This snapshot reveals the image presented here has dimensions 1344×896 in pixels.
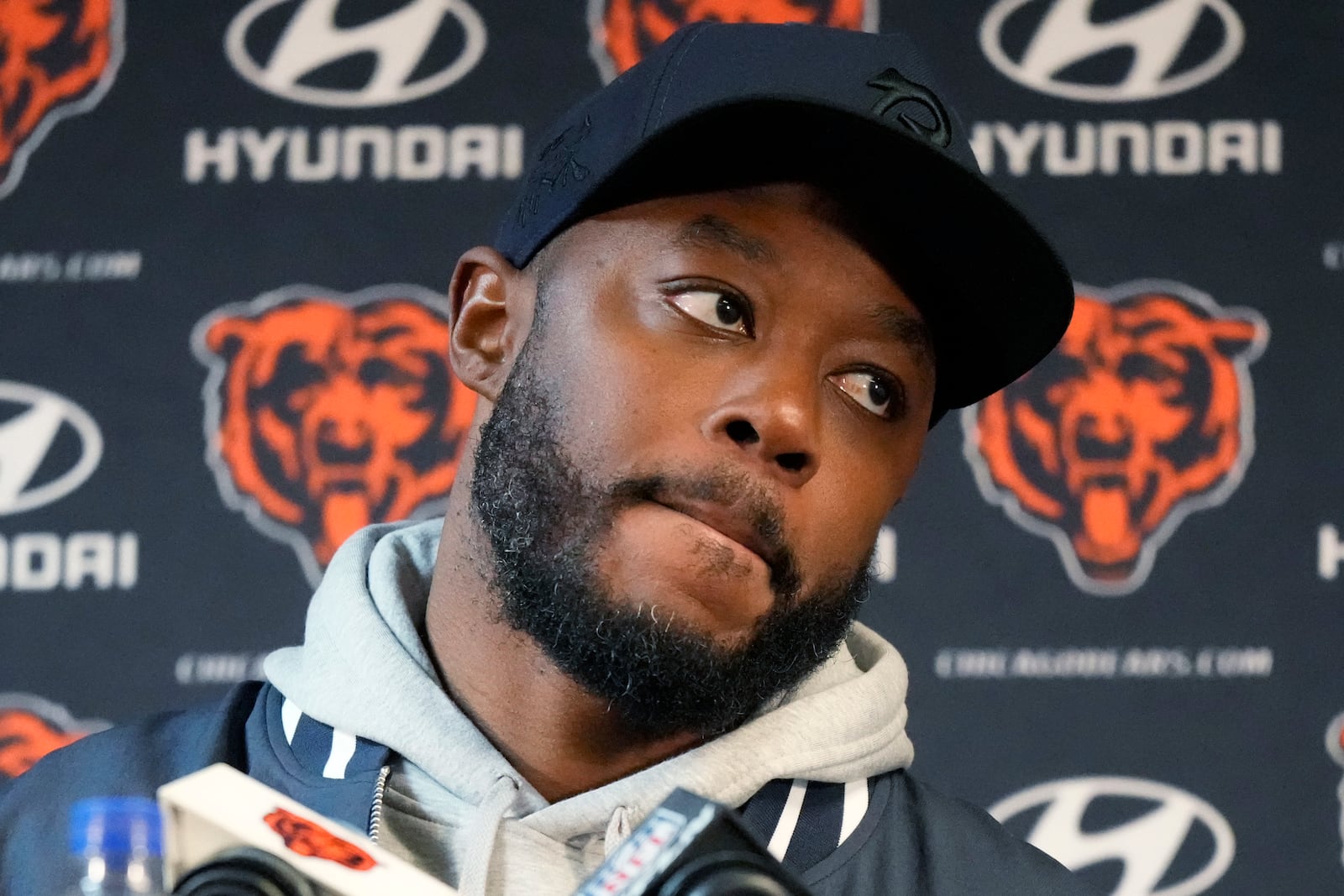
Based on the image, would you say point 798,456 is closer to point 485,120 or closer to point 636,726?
point 636,726

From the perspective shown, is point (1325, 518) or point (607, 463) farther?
point (1325, 518)

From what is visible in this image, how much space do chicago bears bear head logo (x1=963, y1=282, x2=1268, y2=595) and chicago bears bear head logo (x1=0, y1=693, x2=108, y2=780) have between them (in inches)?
35.7

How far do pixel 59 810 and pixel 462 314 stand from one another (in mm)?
406

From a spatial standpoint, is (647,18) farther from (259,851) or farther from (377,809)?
(259,851)

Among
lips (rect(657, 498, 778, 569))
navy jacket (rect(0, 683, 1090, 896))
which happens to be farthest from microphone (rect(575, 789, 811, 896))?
navy jacket (rect(0, 683, 1090, 896))

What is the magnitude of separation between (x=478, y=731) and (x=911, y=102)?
1.51ft

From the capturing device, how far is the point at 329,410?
1.70m

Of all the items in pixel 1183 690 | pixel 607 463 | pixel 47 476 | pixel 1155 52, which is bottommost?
pixel 1183 690

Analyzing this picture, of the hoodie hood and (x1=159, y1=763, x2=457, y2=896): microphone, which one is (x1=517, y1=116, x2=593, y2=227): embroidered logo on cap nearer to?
the hoodie hood

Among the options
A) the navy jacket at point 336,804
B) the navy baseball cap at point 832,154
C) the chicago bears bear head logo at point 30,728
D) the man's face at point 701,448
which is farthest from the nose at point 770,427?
the chicago bears bear head logo at point 30,728

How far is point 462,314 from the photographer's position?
44.8 inches

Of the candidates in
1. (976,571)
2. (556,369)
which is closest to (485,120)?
(976,571)

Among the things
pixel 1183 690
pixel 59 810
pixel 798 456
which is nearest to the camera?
pixel 798 456

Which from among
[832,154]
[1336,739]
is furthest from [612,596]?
[1336,739]
